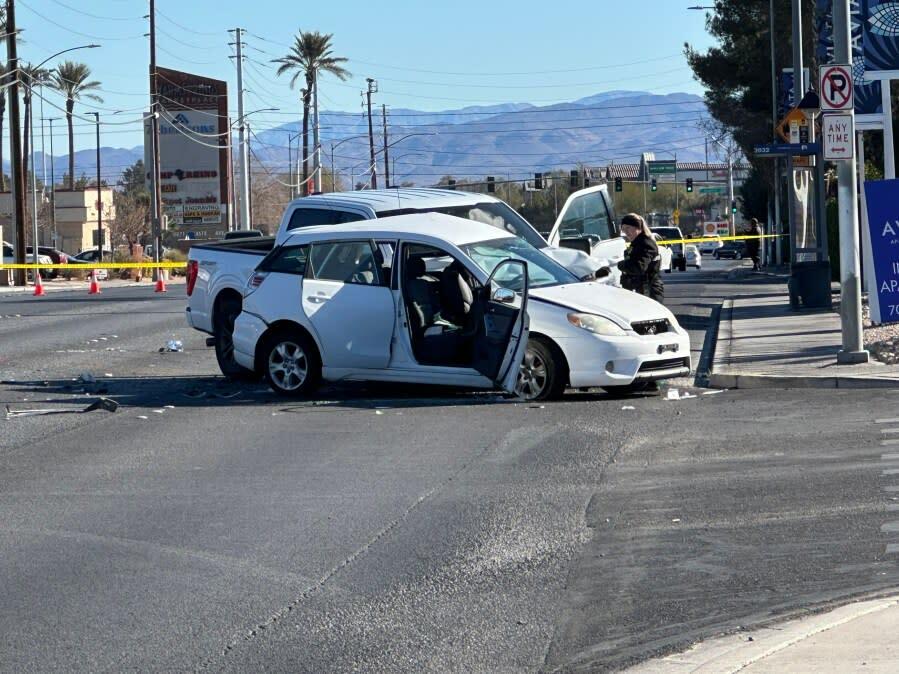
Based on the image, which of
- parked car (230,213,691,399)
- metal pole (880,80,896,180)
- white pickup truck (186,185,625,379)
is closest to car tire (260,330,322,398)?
parked car (230,213,691,399)

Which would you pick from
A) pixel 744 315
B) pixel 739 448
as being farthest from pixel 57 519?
pixel 744 315

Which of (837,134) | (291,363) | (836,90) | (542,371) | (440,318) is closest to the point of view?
(542,371)

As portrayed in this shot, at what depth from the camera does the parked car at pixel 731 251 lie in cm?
9143

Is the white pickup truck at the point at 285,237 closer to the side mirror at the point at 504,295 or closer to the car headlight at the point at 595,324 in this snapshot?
the car headlight at the point at 595,324

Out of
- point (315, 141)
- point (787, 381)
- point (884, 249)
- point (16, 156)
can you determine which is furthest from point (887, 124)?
point (315, 141)

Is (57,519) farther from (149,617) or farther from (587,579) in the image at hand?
(587,579)

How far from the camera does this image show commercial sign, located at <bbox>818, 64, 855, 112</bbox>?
639 inches

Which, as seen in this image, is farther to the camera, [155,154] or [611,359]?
[155,154]

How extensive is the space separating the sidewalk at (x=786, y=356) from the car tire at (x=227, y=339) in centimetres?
550

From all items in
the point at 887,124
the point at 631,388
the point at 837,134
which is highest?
the point at 887,124

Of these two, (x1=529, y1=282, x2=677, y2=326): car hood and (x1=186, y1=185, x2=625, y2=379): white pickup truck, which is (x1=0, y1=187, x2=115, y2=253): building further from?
(x1=529, y1=282, x2=677, y2=326): car hood

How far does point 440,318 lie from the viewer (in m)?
14.8

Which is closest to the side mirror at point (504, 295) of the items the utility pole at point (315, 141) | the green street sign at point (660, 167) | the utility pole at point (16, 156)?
the utility pole at point (16, 156)

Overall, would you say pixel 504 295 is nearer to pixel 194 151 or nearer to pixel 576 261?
pixel 576 261
